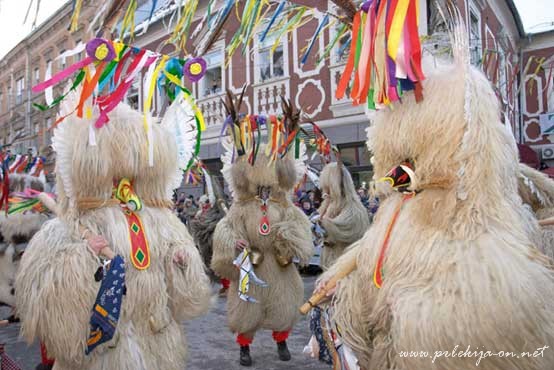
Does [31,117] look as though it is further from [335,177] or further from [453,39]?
[453,39]

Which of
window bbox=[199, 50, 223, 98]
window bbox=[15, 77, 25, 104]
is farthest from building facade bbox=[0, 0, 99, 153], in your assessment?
window bbox=[199, 50, 223, 98]

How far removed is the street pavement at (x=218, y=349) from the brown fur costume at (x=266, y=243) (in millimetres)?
299

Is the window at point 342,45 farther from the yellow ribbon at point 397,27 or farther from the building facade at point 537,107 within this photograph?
the building facade at point 537,107

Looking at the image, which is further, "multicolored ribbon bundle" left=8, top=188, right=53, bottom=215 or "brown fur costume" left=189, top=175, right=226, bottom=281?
"brown fur costume" left=189, top=175, right=226, bottom=281

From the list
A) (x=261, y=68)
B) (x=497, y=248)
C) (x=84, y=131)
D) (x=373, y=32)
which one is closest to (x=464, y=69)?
(x=373, y=32)

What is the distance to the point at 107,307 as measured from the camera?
204 centimetres

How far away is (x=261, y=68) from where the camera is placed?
9961 millimetres

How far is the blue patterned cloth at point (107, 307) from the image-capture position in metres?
2.03

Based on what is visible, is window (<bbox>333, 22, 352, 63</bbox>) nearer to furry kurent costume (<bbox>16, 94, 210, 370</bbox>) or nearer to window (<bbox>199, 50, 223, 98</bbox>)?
furry kurent costume (<bbox>16, 94, 210, 370</bbox>)

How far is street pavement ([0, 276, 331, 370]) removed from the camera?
12.1 ft

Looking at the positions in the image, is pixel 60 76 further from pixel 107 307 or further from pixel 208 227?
pixel 208 227

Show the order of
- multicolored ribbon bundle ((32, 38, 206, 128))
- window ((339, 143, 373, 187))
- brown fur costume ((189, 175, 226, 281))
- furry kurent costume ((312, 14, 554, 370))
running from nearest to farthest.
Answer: furry kurent costume ((312, 14, 554, 370))
multicolored ribbon bundle ((32, 38, 206, 128))
brown fur costume ((189, 175, 226, 281))
window ((339, 143, 373, 187))

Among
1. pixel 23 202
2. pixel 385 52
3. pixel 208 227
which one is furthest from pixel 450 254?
pixel 208 227

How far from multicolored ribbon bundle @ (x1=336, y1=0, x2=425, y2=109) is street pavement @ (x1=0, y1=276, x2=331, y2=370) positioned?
7.01 feet
